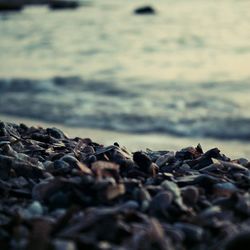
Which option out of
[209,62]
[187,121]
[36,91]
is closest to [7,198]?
[187,121]

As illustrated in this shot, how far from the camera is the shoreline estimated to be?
719 cm

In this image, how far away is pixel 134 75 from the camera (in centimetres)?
1291

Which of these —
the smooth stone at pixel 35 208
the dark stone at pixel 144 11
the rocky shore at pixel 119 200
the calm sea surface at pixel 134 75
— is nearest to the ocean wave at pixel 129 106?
the calm sea surface at pixel 134 75

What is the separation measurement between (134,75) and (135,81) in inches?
34.0

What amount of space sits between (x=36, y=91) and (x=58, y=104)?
1.41 m

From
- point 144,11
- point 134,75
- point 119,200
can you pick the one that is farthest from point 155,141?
point 144,11

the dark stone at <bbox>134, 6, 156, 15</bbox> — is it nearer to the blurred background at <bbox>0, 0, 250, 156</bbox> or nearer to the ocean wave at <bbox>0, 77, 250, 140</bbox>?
the blurred background at <bbox>0, 0, 250, 156</bbox>

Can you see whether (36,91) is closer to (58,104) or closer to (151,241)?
(58,104)

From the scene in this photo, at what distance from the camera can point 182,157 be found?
369cm

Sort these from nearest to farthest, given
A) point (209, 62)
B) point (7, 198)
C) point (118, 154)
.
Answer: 1. point (7, 198)
2. point (118, 154)
3. point (209, 62)

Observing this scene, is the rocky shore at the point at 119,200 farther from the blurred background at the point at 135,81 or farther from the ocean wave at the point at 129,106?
the ocean wave at the point at 129,106

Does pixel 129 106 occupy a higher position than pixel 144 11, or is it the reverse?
pixel 144 11

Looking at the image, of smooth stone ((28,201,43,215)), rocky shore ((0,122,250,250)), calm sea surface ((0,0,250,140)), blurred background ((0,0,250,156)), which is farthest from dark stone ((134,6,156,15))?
smooth stone ((28,201,43,215))

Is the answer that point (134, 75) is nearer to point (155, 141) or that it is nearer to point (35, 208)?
point (155, 141)
